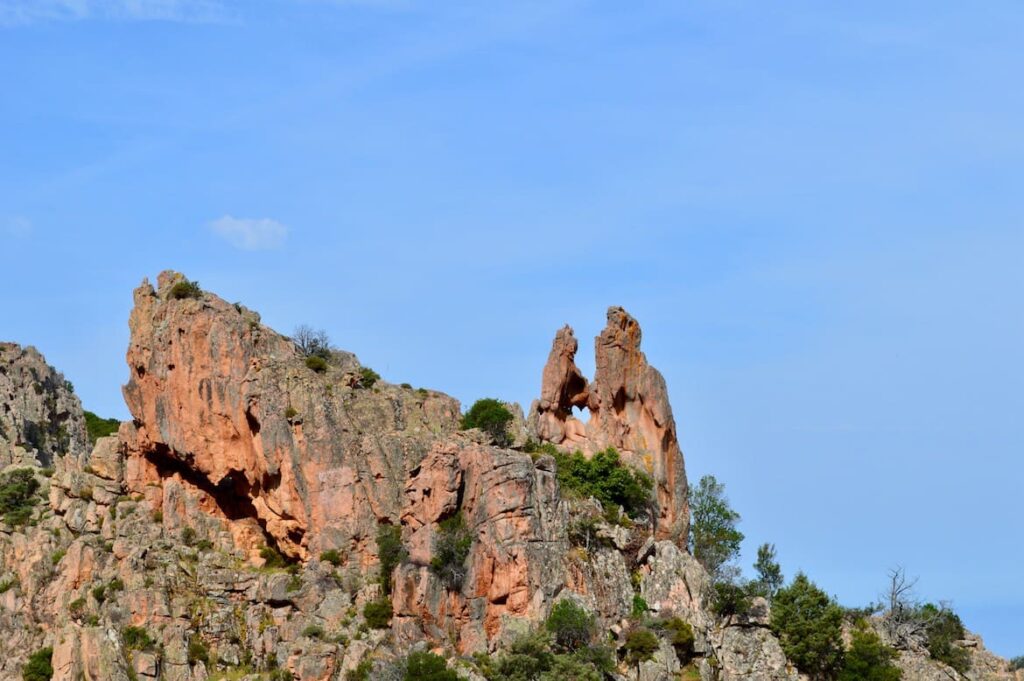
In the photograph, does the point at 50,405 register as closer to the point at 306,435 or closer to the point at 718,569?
the point at 306,435

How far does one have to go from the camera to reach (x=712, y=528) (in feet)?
463

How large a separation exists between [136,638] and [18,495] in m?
18.6

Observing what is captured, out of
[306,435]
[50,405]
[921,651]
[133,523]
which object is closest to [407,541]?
[306,435]

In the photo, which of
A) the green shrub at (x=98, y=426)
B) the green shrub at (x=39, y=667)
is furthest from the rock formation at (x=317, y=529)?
the green shrub at (x=98, y=426)

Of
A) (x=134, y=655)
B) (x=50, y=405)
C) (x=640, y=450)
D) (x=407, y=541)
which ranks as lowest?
(x=134, y=655)

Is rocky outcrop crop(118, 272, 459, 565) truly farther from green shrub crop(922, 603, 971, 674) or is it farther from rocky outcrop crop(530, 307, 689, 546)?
green shrub crop(922, 603, 971, 674)

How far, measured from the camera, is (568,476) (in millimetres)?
127000

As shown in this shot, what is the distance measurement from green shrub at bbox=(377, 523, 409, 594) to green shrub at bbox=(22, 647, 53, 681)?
62.2 feet

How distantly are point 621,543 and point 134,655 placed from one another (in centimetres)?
2689

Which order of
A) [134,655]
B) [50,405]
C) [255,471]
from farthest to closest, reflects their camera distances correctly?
[50,405]
[255,471]
[134,655]

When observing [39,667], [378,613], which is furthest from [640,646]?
[39,667]

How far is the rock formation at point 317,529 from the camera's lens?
118375 mm

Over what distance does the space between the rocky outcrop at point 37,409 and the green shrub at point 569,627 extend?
51788 mm

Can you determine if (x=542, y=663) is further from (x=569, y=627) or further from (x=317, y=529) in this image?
(x=317, y=529)
